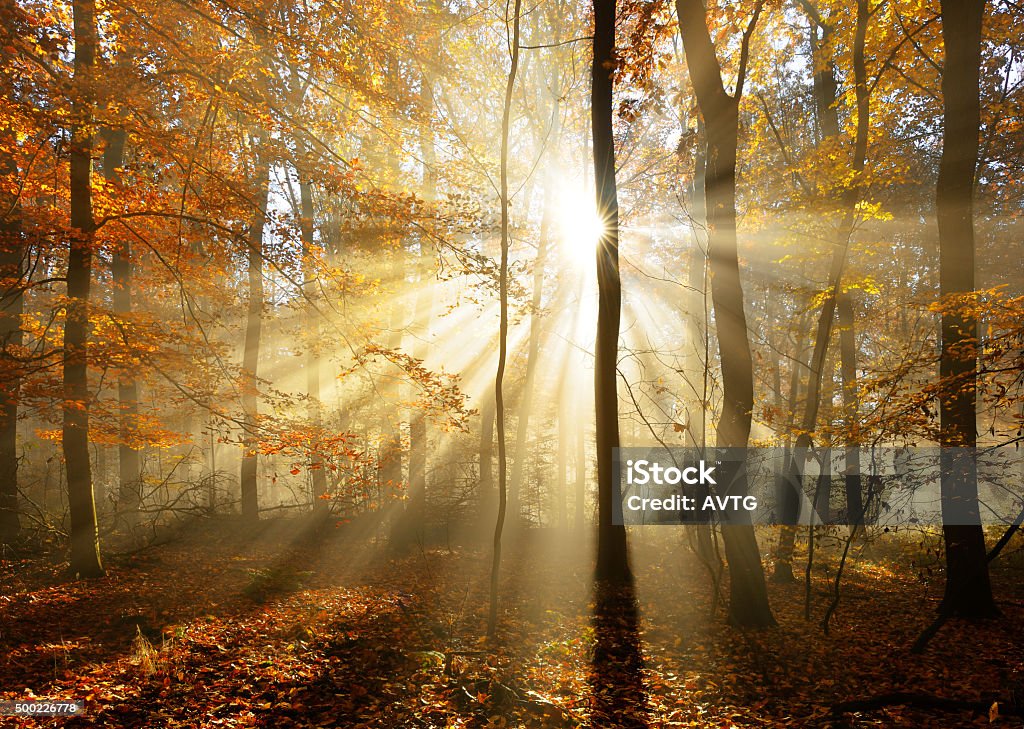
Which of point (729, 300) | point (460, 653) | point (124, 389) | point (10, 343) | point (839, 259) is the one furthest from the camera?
point (124, 389)

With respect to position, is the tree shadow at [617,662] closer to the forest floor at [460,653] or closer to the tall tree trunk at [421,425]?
the forest floor at [460,653]

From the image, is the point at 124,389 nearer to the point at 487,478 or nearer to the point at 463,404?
the point at 487,478

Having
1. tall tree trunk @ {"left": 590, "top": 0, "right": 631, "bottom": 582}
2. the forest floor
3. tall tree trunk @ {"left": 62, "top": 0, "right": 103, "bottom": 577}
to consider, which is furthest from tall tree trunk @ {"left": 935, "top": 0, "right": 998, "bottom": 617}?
tall tree trunk @ {"left": 62, "top": 0, "right": 103, "bottom": 577}

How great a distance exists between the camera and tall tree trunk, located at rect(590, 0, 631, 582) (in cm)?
739

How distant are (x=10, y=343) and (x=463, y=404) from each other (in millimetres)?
8760

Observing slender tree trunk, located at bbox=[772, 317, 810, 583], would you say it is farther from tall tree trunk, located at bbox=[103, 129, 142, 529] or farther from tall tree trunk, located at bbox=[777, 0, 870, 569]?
tall tree trunk, located at bbox=[103, 129, 142, 529]

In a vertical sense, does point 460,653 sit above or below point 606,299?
below

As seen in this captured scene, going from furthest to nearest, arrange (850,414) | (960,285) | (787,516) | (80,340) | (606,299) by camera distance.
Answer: (787,516)
(850,414)
(80,340)
(606,299)
(960,285)

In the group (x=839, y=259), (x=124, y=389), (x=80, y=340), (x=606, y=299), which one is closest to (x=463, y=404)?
(x=606, y=299)

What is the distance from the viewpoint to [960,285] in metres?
7.44

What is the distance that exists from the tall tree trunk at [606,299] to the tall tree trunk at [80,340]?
7204mm

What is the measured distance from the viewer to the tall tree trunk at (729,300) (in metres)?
6.91

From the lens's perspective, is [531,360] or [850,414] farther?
[531,360]

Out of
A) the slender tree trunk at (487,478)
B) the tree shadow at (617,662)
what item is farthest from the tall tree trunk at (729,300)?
the slender tree trunk at (487,478)
